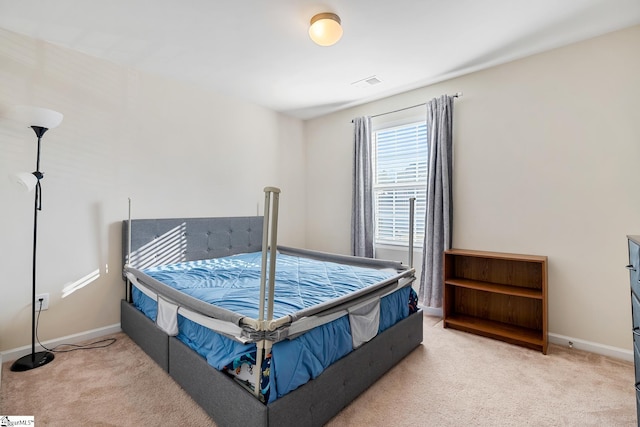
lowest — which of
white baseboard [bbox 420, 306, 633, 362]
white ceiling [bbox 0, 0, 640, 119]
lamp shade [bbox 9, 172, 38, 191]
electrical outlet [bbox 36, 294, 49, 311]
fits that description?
white baseboard [bbox 420, 306, 633, 362]

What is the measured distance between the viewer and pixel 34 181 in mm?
1994

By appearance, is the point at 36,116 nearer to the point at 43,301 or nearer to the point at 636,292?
the point at 43,301

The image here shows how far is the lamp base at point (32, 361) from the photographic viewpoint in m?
2.00

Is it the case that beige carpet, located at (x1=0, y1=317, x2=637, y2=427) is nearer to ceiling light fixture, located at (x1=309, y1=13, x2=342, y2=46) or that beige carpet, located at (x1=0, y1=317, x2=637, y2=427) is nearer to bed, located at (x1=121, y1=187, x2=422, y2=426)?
bed, located at (x1=121, y1=187, x2=422, y2=426)

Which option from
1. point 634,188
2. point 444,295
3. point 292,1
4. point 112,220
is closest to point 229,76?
point 292,1

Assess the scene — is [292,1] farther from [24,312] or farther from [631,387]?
[631,387]

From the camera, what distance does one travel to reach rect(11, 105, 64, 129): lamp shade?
1.89m

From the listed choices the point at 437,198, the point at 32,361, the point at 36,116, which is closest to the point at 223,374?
Answer: the point at 32,361

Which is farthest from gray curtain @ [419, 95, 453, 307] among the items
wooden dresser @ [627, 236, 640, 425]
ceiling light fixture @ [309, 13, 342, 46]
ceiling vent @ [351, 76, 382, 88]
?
wooden dresser @ [627, 236, 640, 425]

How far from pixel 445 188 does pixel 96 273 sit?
326 cm

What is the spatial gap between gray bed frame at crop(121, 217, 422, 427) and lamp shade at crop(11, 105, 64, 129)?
0.96 metres

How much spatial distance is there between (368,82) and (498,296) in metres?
2.42

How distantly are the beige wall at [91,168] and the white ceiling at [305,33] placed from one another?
0.81ft

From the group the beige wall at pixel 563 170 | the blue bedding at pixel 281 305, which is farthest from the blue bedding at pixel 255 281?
the beige wall at pixel 563 170
